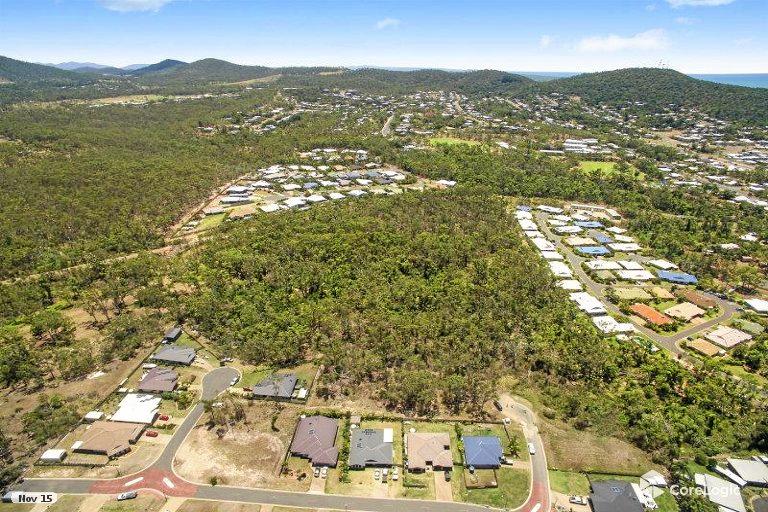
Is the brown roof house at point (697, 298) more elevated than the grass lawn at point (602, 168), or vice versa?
the grass lawn at point (602, 168)

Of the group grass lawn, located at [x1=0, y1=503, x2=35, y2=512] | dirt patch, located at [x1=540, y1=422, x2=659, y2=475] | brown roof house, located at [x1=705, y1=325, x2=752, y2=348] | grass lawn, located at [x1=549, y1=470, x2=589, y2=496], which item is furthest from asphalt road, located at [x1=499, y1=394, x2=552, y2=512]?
grass lawn, located at [x1=0, y1=503, x2=35, y2=512]

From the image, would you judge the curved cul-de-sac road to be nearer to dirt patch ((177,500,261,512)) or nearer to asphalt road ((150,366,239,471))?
asphalt road ((150,366,239,471))

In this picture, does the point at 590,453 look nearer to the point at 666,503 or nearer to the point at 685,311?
the point at 666,503

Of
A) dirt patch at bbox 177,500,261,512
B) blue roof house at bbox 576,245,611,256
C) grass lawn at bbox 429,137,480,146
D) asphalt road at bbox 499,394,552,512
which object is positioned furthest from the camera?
grass lawn at bbox 429,137,480,146

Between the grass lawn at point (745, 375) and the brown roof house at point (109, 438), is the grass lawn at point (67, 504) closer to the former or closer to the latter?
the brown roof house at point (109, 438)

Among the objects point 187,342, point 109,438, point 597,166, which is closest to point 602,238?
point 597,166

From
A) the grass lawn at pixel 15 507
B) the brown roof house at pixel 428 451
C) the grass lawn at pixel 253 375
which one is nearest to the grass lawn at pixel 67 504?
the grass lawn at pixel 15 507

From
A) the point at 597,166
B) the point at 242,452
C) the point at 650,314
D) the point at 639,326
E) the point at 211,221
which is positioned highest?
the point at 597,166
